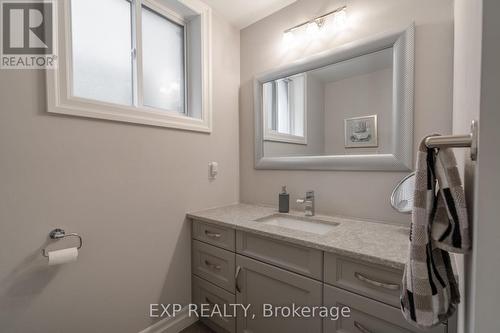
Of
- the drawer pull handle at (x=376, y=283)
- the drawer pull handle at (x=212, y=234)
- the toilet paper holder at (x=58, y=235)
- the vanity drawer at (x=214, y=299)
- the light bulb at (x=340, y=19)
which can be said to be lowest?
the vanity drawer at (x=214, y=299)

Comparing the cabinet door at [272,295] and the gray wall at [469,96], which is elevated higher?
the gray wall at [469,96]

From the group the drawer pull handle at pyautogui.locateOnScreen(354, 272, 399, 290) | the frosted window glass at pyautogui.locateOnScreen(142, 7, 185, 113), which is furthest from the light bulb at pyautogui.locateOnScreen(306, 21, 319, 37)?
the drawer pull handle at pyautogui.locateOnScreen(354, 272, 399, 290)

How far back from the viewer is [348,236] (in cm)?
114

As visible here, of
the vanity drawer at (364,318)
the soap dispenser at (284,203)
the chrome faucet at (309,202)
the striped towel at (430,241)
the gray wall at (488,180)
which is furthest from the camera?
the soap dispenser at (284,203)

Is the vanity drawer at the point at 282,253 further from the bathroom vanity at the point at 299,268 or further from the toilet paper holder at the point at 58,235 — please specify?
the toilet paper holder at the point at 58,235

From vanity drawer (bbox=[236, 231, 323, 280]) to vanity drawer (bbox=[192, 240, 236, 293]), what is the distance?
0.14 metres

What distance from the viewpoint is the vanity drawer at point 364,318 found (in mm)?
870

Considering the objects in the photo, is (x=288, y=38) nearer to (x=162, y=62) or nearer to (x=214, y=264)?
(x=162, y=62)

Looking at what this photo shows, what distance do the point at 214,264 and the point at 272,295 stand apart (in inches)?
19.3

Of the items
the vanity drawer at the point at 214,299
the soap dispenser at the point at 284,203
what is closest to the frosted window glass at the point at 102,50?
the soap dispenser at the point at 284,203

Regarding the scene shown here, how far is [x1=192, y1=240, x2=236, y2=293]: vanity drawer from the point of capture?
144 centimetres

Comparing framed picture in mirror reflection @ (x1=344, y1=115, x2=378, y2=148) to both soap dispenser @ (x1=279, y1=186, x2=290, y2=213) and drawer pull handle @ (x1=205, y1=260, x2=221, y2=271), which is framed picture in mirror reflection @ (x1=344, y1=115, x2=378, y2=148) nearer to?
soap dispenser @ (x1=279, y1=186, x2=290, y2=213)

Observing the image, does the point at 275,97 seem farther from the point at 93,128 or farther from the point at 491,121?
the point at 491,121

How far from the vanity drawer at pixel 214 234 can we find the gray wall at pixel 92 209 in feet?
0.32
